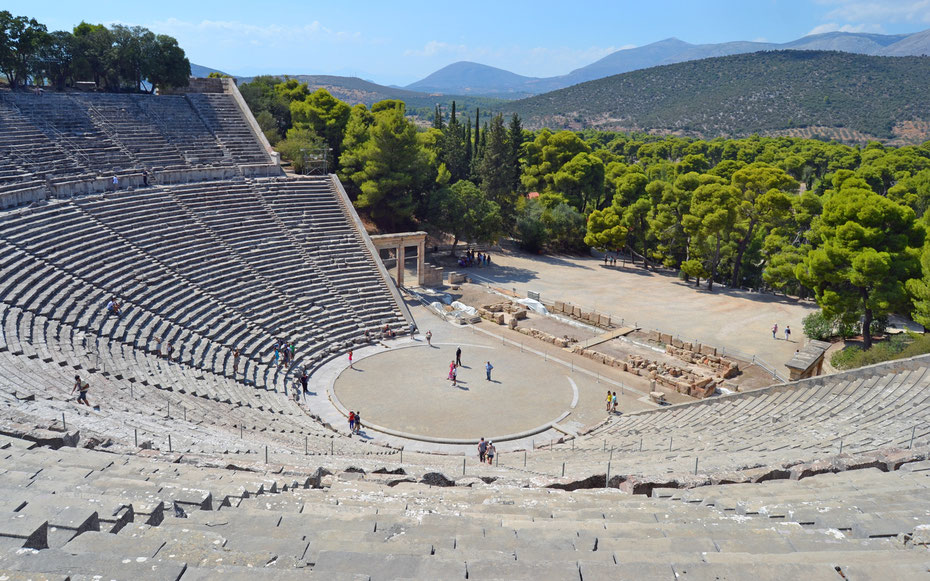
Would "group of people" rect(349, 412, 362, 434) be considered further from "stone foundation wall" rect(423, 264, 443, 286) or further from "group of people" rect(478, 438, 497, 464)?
"stone foundation wall" rect(423, 264, 443, 286)

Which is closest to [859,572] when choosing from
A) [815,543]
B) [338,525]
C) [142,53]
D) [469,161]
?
[815,543]

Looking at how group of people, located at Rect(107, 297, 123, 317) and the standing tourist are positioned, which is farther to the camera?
group of people, located at Rect(107, 297, 123, 317)

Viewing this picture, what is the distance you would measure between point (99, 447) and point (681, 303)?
33825 mm

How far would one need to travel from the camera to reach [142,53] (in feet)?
143

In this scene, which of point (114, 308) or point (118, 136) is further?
point (118, 136)

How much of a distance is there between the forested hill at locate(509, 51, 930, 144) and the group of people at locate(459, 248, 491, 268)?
10755 centimetres

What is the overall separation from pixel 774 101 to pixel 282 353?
153888mm

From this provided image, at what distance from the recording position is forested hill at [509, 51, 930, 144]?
431ft

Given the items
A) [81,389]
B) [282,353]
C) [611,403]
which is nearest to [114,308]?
[282,353]

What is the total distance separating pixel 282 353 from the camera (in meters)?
25.0

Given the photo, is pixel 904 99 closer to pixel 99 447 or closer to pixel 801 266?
pixel 801 266

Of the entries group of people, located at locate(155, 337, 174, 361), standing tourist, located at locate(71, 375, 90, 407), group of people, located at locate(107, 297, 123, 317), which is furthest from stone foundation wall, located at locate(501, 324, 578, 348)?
standing tourist, located at locate(71, 375, 90, 407)

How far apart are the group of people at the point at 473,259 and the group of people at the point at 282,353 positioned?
2130cm

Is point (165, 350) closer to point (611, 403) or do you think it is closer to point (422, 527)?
point (611, 403)
